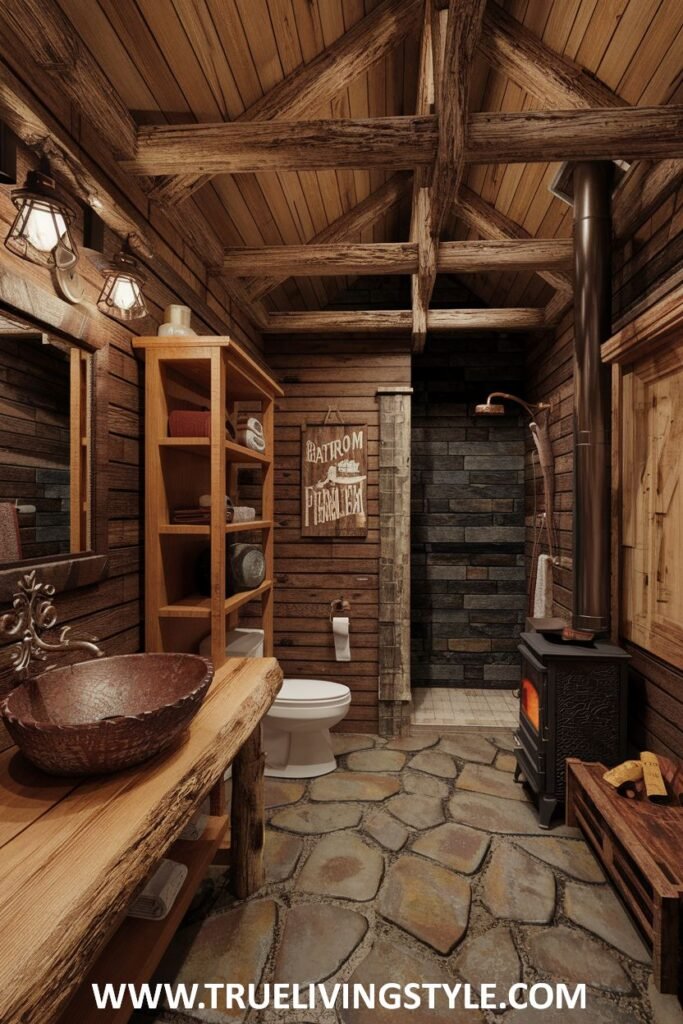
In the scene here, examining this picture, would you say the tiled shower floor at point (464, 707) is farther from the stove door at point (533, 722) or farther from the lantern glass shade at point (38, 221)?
the lantern glass shade at point (38, 221)

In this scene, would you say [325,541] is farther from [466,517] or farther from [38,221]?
[38,221]

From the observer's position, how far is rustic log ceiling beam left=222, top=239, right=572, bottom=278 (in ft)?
8.06

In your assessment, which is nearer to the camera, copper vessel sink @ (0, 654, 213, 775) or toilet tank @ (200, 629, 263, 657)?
copper vessel sink @ (0, 654, 213, 775)

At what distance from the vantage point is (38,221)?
1.18 meters

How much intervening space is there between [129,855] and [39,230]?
133 cm

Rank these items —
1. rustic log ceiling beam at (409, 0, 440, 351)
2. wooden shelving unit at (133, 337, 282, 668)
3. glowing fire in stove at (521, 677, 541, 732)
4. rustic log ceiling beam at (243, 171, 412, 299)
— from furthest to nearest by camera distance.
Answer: rustic log ceiling beam at (243, 171, 412, 299), glowing fire in stove at (521, 677, 541, 732), wooden shelving unit at (133, 337, 282, 668), rustic log ceiling beam at (409, 0, 440, 351)

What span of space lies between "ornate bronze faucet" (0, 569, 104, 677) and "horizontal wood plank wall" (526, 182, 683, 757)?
2.08 m

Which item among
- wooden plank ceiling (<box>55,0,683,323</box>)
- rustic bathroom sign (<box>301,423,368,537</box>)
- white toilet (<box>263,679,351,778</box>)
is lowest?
white toilet (<box>263,679,351,778</box>)

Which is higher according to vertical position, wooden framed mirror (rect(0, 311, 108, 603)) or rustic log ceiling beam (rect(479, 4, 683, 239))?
rustic log ceiling beam (rect(479, 4, 683, 239))

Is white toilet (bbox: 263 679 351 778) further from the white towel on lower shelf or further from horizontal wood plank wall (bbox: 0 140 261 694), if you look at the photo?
the white towel on lower shelf

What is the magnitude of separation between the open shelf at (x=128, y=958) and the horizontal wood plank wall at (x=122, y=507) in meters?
0.75

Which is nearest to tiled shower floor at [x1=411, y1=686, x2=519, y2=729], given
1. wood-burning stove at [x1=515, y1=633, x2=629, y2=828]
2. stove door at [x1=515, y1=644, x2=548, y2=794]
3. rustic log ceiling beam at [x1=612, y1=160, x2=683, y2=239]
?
stove door at [x1=515, y1=644, x2=548, y2=794]

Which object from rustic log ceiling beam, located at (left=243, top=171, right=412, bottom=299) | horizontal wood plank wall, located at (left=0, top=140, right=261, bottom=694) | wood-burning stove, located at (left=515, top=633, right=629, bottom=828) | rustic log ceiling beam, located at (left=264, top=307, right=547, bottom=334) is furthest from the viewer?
rustic log ceiling beam, located at (left=264, top=307, right=547, bottom=334)

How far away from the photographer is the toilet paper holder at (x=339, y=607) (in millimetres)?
3318
